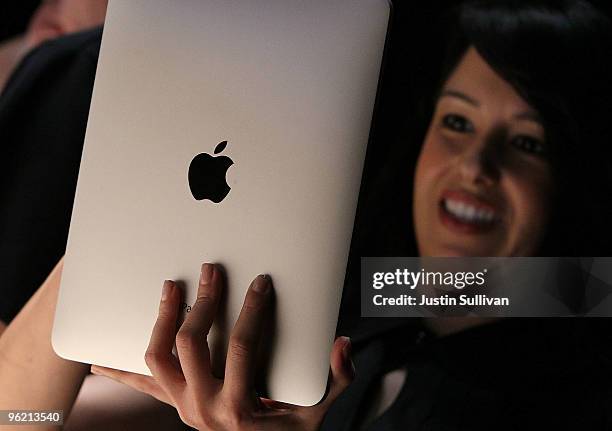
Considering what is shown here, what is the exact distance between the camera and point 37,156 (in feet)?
3.44

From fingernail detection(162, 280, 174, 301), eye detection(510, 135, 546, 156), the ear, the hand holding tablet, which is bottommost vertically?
the hand holding tablet

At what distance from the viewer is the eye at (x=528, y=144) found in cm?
105

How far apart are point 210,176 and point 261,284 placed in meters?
0.11

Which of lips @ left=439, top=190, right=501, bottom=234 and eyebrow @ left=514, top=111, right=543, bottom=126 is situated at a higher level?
eyebrow @ left=514, top=111, right=543, bottom=126

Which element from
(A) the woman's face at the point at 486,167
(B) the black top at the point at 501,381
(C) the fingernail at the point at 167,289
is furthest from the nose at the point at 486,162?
(C) the fingernail at the point at 167,289

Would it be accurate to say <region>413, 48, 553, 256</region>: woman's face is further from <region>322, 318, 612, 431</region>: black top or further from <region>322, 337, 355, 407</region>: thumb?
<region>322, 337, 355, 407</region>: thumb

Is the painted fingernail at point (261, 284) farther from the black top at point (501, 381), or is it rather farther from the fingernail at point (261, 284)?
the black top at point (501, 381)

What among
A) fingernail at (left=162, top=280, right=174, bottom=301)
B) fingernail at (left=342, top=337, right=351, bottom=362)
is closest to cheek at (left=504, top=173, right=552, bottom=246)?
fingernail at (left=342, top=337, right=351, bottom=362)

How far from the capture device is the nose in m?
1.05

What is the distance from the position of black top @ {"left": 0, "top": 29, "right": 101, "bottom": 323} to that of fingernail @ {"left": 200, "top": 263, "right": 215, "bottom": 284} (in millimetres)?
443

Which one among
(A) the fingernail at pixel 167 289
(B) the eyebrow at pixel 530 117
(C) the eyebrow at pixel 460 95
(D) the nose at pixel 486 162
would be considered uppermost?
(C) the eyebrow at pixel 460 95

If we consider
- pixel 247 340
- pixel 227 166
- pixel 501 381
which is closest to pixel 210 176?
pixel 227 166

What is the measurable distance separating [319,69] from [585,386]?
0.64m

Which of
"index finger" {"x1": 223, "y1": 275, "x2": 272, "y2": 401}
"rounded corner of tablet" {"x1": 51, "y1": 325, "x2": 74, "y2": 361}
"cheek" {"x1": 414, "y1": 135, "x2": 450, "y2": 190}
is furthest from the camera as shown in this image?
"cheek" {"x1": 414, "y1": 135, "x2": 450, "y2": 190}
